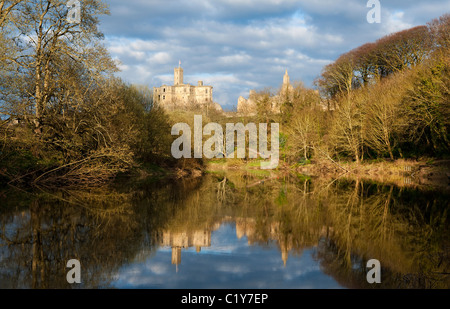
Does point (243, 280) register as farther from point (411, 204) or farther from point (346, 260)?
point (411, 204)

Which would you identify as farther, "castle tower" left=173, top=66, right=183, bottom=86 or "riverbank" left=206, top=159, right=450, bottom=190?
"castle tower" left=173, top=66, right=183, bottom=86

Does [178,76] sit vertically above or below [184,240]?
above

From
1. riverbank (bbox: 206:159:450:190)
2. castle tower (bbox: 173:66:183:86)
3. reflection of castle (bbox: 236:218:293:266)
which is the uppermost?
castle tower (bbox: 173:66:183:86)

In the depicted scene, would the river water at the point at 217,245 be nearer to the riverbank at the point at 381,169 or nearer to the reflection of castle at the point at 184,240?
the reflection of castle at the point at 184,240

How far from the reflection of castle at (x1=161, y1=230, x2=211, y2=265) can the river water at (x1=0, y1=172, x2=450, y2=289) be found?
0.7 inches

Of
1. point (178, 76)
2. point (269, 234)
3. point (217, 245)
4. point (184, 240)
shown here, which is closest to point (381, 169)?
point (269, 234)

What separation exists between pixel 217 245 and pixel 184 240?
65 cm

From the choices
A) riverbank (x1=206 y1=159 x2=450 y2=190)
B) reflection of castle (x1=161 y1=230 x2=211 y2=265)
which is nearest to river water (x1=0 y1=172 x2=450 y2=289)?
reflection of castle (x1=161 y1=230 x2=211 y2=265)

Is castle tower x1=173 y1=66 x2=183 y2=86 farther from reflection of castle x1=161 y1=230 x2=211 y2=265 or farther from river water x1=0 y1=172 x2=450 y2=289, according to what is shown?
reflection of castle x1=161 y1=230 x2=211 y2=265

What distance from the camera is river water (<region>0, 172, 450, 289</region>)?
489 centimetres

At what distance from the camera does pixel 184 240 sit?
711cm

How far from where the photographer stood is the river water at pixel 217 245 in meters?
4.89

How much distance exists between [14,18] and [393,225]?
17376mm

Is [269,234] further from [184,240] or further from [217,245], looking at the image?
[184,240]
